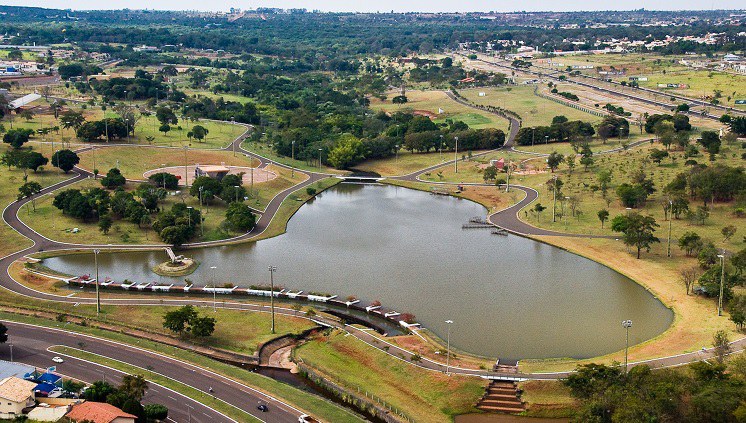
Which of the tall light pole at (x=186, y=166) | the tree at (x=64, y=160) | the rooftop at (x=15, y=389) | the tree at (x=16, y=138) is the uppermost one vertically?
the tree at (x=16, y=138)

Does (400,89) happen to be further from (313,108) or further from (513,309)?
(513,309)

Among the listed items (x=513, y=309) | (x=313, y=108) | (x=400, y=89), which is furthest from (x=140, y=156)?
(x=400, y=89)

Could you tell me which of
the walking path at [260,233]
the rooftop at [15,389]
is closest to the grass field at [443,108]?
the walking path at [260,233]

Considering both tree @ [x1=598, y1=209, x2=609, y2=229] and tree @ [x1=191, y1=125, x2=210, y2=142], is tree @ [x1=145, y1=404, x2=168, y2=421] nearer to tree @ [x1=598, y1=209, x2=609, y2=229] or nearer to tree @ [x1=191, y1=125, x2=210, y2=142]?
tree @ [x1=598, y1=209, x2=609, y2=229]

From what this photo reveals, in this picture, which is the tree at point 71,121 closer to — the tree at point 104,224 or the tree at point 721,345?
the tree at point 104,224

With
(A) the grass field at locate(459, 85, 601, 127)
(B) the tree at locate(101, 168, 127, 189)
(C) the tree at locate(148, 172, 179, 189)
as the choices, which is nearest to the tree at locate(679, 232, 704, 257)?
(C) the tree at locate(148, 172, 179, 189)

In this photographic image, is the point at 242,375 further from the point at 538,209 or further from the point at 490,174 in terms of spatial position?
the point at 490,174
